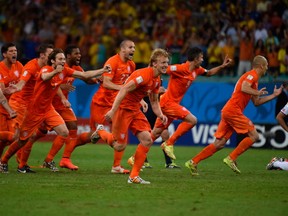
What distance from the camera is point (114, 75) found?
1634 centimetres

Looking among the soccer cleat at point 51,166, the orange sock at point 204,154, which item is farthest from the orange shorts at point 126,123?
the soccer cleat at point 51,166

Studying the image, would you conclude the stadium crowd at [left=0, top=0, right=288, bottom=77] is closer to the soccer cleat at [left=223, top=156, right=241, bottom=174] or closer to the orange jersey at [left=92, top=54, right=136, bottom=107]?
the orange jersey at [left=92, top=54, right=136, bottom=107]

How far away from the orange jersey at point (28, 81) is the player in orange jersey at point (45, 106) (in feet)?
1.07

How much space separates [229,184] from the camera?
1373 cm

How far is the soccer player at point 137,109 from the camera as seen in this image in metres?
13.4

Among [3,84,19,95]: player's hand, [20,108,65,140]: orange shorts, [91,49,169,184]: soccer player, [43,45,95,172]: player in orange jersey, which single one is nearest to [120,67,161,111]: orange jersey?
[91,49,169,184]: soccer player

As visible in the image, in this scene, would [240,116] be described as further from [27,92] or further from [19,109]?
[19,109]

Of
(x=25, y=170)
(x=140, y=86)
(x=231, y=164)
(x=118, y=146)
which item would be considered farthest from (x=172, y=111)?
(x=140, y=86)

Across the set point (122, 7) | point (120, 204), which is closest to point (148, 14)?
point (122, 7)

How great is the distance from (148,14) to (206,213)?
19.7 m

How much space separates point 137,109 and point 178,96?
13.5ft

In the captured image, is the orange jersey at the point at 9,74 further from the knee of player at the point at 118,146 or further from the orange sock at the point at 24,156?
the knee of player at the point at 118,146

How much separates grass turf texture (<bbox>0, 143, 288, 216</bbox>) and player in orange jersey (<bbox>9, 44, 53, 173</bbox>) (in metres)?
0.40

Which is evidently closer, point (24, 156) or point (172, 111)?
point (24, 156)
